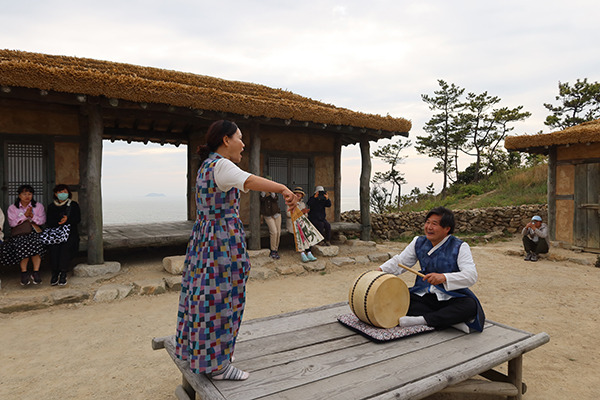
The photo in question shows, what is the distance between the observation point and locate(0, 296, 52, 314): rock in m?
4.57

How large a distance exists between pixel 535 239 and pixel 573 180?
77.1 inches

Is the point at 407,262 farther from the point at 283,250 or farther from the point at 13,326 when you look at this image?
the point at 283,250

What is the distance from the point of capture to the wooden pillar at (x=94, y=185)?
5.97 metres

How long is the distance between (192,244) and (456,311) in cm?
195

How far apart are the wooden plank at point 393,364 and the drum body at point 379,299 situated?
0.67ft

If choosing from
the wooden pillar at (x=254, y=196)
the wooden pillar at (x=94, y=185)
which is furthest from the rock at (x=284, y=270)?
the wooden pillar at (x=94, y=185)

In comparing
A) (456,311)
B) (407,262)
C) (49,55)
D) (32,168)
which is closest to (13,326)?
(32,168)

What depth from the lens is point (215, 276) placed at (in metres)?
2.08

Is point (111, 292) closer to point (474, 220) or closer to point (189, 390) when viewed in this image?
point (189, 390)

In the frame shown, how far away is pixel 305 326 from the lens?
2.90 metres

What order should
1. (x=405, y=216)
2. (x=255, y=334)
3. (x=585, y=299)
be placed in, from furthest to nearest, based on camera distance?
(x=405, y=216)
(x=585, y=299)
(x=255, y=334)

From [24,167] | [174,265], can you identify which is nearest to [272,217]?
[174,265]

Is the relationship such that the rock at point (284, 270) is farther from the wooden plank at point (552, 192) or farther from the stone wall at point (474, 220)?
the wooden plank at point (552, 192)

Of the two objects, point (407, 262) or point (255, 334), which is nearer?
point (255, 334)
